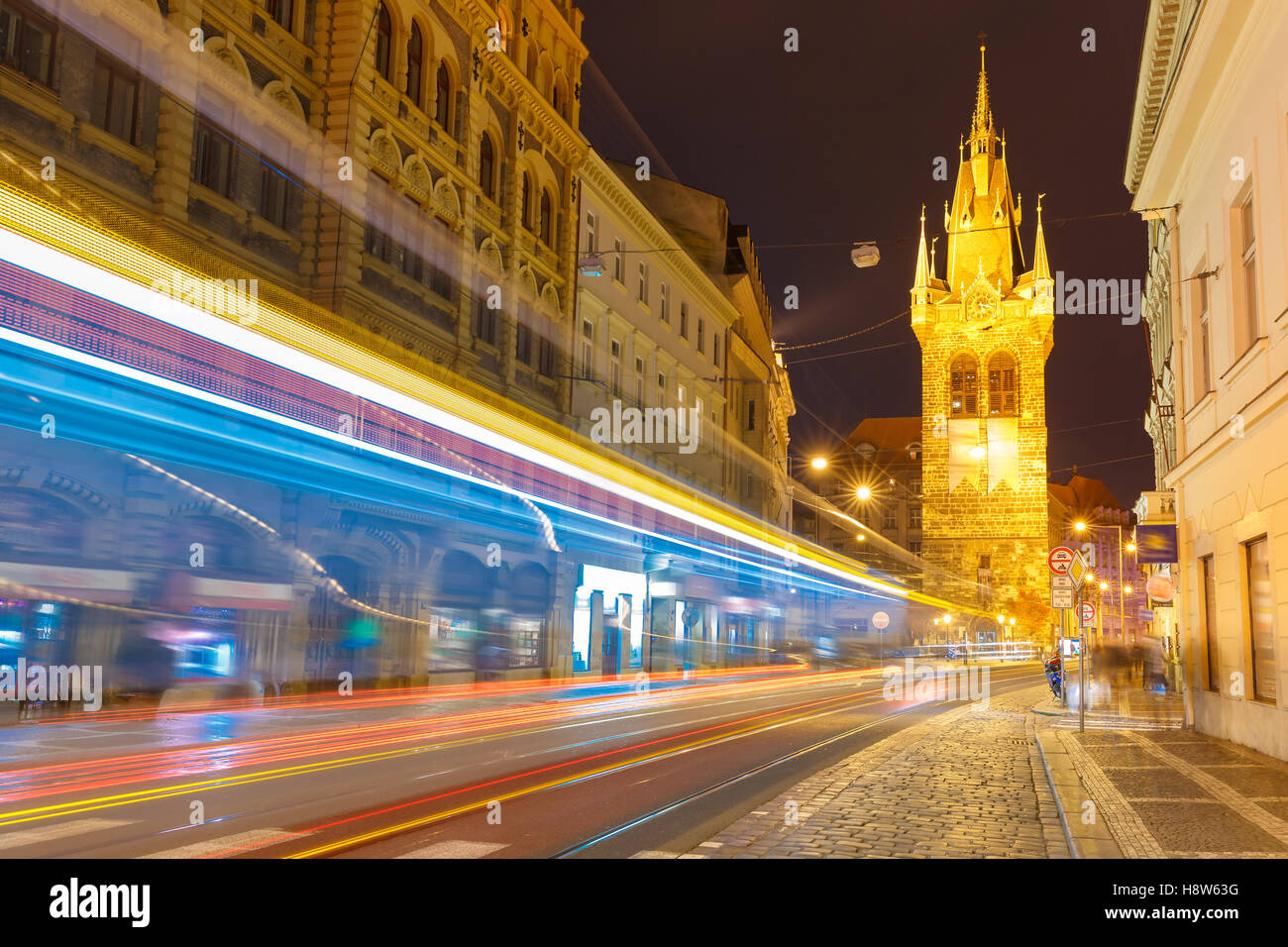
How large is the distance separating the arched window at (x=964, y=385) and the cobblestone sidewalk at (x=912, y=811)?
258 ft

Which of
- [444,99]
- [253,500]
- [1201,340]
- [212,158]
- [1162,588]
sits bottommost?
[1162,588]

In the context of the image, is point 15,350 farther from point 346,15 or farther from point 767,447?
point 767,447

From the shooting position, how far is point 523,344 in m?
32.3

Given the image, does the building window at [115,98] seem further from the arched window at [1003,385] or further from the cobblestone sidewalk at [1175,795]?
the arched window at [1003,385]

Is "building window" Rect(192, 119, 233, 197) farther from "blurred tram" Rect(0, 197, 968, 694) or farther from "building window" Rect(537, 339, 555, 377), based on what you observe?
"building window" Rect(537, 339, 555, 377)

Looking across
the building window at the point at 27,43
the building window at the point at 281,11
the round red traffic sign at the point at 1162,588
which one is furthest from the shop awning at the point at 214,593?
the round red traffic sign at the point at 1162,588

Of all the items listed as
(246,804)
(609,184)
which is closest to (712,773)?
(246,804)

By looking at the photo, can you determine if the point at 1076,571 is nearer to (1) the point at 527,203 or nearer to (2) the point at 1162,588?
(2) the point at 1162,588

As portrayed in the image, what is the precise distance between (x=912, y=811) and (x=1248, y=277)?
34.1 ft

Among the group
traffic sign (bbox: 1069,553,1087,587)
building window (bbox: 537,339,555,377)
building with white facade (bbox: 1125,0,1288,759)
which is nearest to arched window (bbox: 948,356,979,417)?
building window (bbox: 537,339,555,377)

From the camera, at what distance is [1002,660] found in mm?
78125
